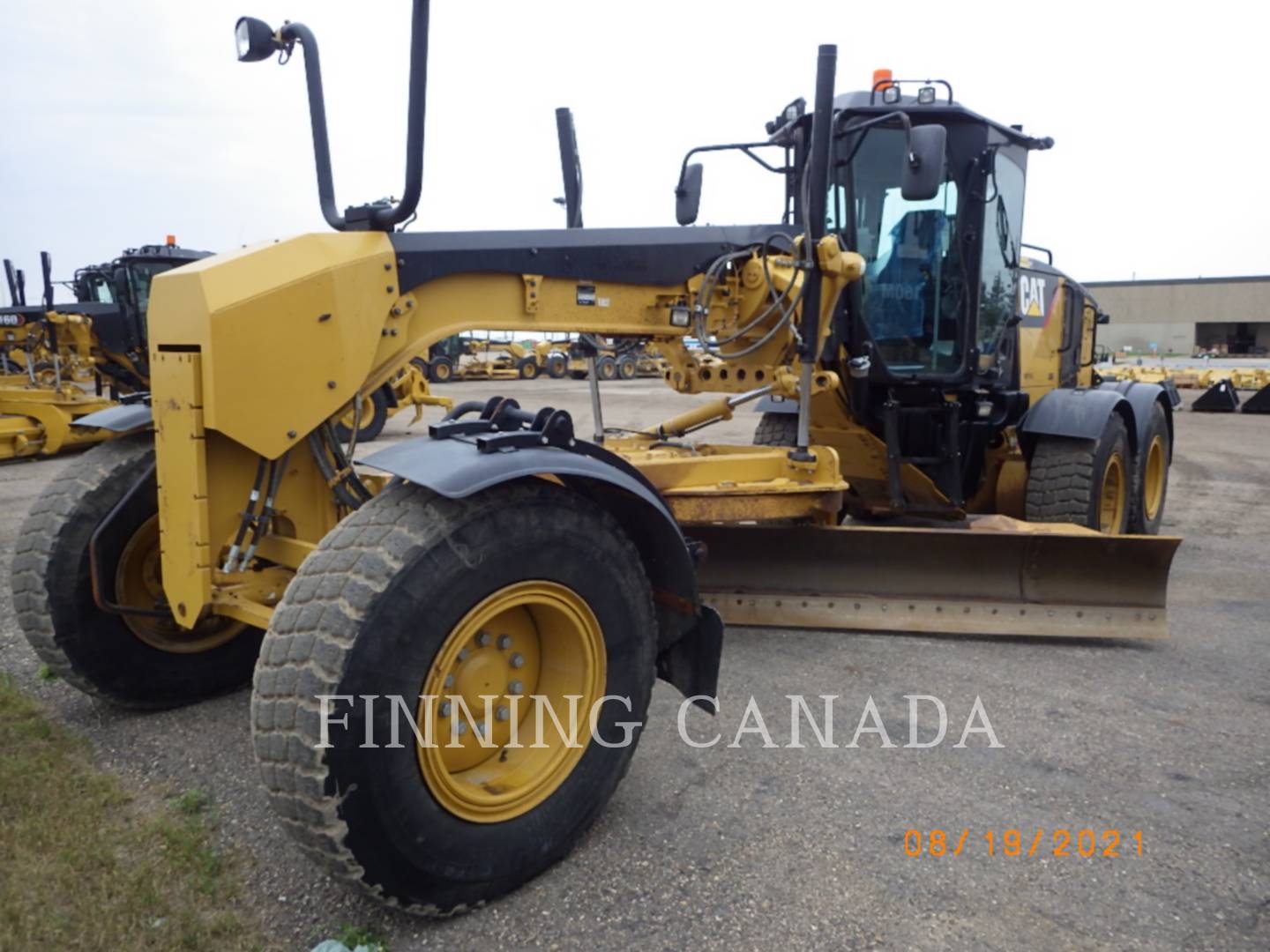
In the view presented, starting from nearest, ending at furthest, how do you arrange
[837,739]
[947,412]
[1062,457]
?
[837,739] < [947,412] < [1062,457]

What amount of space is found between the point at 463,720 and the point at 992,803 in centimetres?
179

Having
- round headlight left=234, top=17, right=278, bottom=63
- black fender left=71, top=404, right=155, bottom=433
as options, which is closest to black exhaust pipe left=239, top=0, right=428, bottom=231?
round headlight left=234, top=17, right=278, bottom=63

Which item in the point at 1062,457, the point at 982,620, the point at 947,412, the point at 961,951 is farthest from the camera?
the point at 1062,457

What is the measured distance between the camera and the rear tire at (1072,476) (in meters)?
5.83

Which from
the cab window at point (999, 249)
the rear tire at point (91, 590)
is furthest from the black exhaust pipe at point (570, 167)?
the cab window at point (999, 249)

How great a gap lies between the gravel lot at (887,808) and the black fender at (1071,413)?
1.46 metres

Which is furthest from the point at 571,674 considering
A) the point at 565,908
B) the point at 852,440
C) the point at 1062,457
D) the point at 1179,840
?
the point at 1062,457

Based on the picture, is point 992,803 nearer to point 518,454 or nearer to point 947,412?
point 518,454

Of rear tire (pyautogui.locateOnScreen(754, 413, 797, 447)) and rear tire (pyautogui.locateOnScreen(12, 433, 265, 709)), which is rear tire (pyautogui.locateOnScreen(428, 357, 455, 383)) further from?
rear tire (pyautogui.locateOnScreen(12, 433, 265, 709))

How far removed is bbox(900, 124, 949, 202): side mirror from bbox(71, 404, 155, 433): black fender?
3.16m

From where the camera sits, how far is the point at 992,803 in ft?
10.4

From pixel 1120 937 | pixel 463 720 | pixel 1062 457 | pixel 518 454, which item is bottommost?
pixel 1120 937

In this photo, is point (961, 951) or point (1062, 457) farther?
point (1062, 457)
